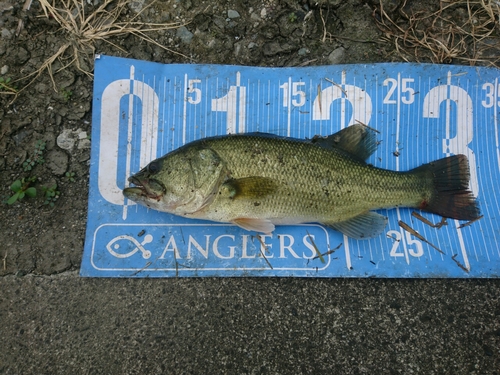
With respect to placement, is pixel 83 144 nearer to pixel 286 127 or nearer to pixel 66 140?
pixel 66 140

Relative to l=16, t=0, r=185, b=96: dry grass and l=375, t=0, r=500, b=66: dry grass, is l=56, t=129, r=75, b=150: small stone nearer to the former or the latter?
l=16, t=0, r=185, b=96: dry grass

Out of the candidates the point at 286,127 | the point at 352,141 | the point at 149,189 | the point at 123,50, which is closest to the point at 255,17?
the point at 286,127

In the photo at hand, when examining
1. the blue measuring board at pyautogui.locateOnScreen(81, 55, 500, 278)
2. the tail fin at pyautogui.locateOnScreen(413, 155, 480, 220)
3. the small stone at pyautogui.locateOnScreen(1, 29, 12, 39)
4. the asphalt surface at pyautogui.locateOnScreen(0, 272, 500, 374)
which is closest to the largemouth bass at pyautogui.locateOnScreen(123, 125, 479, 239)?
the tail fin at pyautogui.locateOnScreen(413, 155, 480, 220)

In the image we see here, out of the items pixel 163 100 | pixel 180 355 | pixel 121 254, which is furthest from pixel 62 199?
pixel 180 355

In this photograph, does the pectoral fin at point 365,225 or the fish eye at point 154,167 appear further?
the pectoral fin at point 365,225

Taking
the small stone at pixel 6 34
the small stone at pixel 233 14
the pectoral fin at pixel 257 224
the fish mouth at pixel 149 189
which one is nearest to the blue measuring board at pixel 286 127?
the pectoral fin at pixel 257 224

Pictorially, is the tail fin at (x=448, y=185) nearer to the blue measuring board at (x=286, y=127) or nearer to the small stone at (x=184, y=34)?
the blue measuring board at (x=286, y=127)
